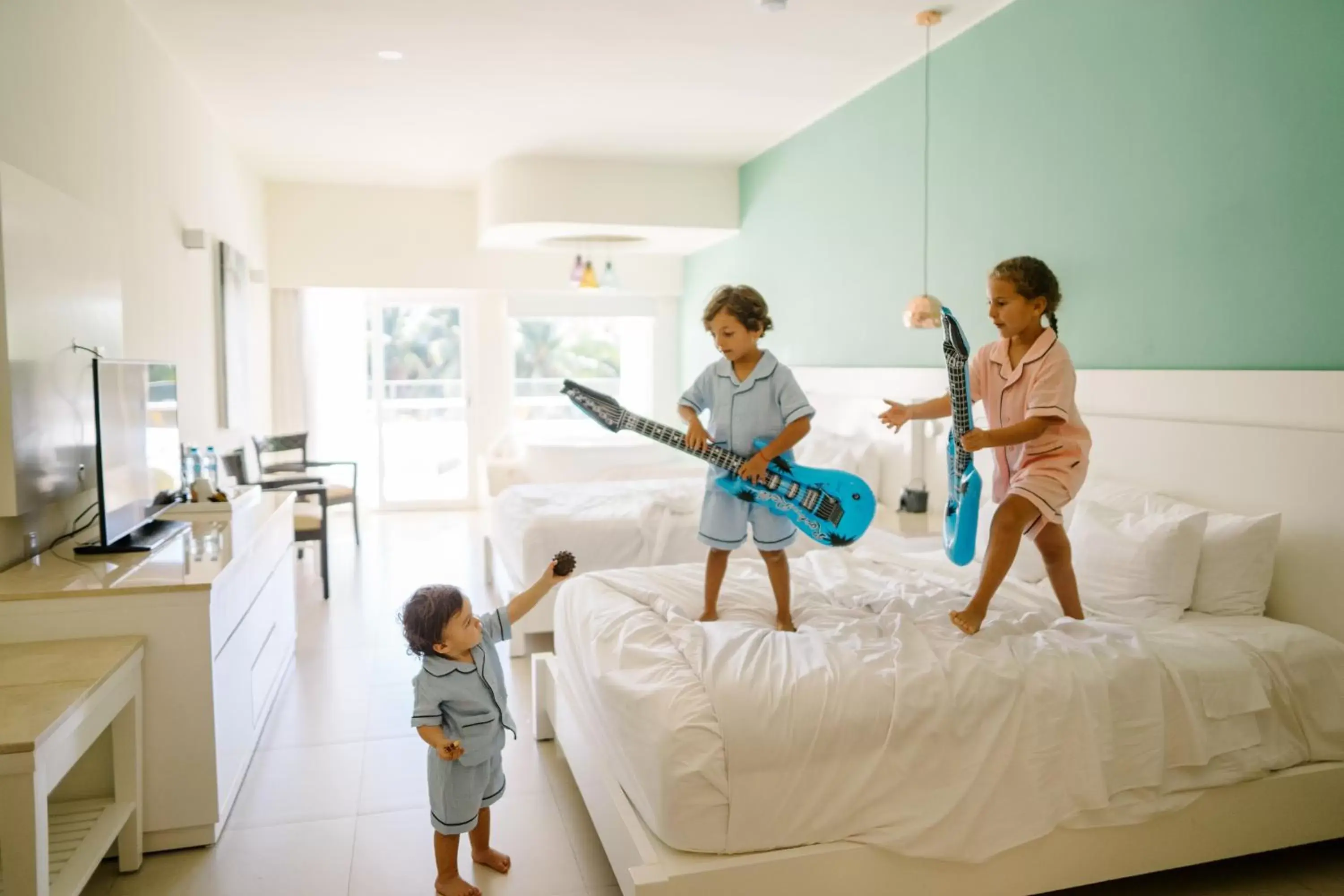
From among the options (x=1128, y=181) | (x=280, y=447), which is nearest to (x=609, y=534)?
(x=1128, y=181)

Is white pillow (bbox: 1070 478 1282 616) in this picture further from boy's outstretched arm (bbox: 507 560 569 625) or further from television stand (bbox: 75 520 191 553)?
television stand (bbox: 75 520 191 553)

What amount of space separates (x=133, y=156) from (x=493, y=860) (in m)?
2.95

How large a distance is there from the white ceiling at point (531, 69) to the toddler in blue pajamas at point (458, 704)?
2.45 metres

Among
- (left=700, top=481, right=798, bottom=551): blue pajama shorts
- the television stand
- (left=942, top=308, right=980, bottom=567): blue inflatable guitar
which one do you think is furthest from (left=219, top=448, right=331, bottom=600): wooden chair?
(left=942, top=308, right=980, bottom=567): blue inflatable guitar

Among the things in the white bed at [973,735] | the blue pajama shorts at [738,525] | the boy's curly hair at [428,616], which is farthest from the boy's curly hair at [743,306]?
the boy's curly hair at [428,616]

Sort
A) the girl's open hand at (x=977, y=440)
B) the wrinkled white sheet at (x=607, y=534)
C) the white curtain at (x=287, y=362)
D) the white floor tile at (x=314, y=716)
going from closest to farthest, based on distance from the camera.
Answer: the girl's open hand at (x=977, y=440) < the white floor tile at (x=314, y=716) < the wrinkled white sheet at (x=607, y=534) < the white curtain at (x=287, y=362)

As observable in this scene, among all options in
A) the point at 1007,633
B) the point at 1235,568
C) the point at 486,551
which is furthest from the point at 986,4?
the point at 486,551

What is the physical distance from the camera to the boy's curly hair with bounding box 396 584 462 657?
79.0 inches

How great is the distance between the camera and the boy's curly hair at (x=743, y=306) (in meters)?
2.63

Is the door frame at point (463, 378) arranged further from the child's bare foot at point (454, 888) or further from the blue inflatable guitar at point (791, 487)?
the child's bare foot at point (454, 888)

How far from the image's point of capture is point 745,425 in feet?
8.82

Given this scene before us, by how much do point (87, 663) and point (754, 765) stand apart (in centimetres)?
147

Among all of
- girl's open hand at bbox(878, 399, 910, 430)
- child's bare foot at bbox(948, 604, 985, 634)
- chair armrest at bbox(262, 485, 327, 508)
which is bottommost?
child's bare foot at bbox(948, 604, 985, 634)

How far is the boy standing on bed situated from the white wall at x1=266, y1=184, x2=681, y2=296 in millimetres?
5026
